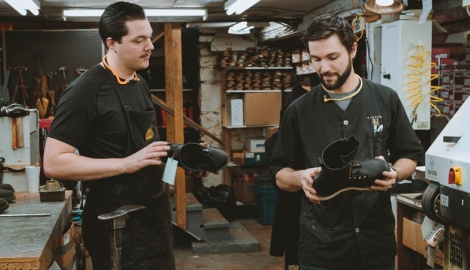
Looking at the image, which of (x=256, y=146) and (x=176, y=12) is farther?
(x=256, y=146)

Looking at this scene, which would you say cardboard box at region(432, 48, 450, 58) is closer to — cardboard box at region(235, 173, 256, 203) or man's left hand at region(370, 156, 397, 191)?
cardboard box at region(235, 173, 256, 203)

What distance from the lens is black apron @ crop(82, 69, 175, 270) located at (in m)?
2.21

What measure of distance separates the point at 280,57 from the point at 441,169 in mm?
6299

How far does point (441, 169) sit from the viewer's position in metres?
1.97

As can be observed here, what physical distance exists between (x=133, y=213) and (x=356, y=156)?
890mm

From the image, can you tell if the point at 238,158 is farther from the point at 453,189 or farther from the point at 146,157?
the point at 453,189

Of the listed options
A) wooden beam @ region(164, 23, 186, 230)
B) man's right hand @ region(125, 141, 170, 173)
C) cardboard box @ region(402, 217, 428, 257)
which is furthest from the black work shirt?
wooden beam @ region(164, 23, 186, 230)

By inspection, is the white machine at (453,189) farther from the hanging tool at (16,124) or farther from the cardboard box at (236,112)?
the cardboard box at (236,112)

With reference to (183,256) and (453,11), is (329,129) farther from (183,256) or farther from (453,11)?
(183,256)

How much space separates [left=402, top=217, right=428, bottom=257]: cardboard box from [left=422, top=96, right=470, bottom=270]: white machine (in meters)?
1.59

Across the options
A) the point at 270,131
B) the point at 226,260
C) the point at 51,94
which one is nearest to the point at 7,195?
the point at 51,94

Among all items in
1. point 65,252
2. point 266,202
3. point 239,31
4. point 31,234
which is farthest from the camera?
point 239,31

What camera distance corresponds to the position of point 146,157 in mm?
2082

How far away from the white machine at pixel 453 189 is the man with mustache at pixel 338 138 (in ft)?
0.34
